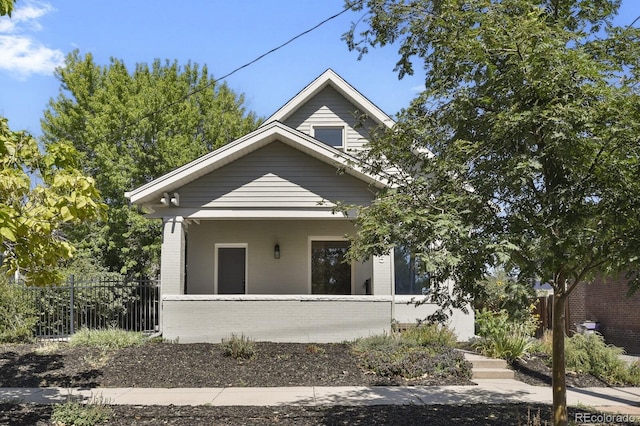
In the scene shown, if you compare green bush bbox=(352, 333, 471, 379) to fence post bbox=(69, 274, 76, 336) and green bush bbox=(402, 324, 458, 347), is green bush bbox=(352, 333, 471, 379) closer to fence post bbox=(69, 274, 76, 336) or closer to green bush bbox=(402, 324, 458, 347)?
green bush bbox=(402, 324, 458, 347)

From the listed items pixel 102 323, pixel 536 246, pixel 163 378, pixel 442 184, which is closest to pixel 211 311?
pixel 163 378

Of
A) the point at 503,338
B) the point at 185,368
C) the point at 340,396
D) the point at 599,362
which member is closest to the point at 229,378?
the point at 185,368

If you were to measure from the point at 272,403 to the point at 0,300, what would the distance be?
9.18 m

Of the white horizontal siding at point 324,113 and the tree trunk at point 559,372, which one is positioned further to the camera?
the white horizontal siding at point 324,113

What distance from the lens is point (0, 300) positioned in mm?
13734

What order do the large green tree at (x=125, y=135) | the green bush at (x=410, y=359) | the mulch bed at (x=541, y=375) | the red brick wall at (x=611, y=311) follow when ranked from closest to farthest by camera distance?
1. the mulch bed at (x=541, y=375)
2. the green bush at (x=410, y=359)
3. the red brick wall at (x=611, y=311)
4. the large green tree at (x=125, y=135)

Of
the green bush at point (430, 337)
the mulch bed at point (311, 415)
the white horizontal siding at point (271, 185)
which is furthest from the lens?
the white horizontal siding at point (271, 185)

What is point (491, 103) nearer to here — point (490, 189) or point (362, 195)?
point (490, 189)

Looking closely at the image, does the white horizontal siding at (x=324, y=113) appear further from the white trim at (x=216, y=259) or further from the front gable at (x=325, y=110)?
the white trim at (x=216, y=259)

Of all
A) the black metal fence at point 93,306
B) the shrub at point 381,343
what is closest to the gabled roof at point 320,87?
the black metal fence at point 93,306

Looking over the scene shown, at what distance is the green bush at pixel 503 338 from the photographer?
11273 millimetres

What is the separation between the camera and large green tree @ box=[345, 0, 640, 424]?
488 cm

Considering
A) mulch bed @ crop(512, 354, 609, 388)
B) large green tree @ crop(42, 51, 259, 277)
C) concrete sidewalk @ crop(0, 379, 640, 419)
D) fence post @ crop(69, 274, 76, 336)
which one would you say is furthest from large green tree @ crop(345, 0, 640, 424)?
large green tree @ crop(42, 51, 259, 277)

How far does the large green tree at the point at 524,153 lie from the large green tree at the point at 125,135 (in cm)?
1784
